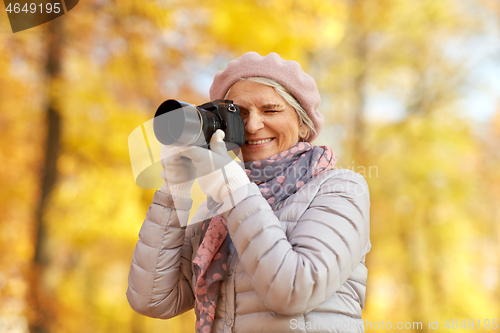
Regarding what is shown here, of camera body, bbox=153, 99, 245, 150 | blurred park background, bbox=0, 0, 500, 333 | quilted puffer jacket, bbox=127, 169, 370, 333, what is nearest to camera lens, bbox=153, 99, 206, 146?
camera body, bbox=153, 99, 245, 150

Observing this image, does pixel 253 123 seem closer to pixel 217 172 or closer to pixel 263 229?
pixel 217 172

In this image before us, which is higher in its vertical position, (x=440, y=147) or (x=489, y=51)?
(x=489, y=51)

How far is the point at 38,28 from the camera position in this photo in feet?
9.31

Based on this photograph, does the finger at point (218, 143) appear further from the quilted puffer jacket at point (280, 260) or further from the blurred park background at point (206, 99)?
the blurred park background at point (206, 99)

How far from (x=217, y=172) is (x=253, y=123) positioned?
10.4 inches

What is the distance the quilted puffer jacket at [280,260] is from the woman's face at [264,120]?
176 mm

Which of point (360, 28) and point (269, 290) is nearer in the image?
point (269, 290)

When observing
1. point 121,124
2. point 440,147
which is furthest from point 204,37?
point 440,147

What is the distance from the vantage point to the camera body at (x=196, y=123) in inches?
34.3

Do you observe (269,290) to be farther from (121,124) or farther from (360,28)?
(360,28)

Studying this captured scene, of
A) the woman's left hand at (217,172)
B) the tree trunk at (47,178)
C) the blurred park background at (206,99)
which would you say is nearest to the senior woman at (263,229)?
the woman's left hand at (217,172)

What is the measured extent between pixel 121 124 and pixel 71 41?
88 centimetres

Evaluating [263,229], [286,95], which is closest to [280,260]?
[263,229]

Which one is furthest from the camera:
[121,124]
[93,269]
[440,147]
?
[93,269]
